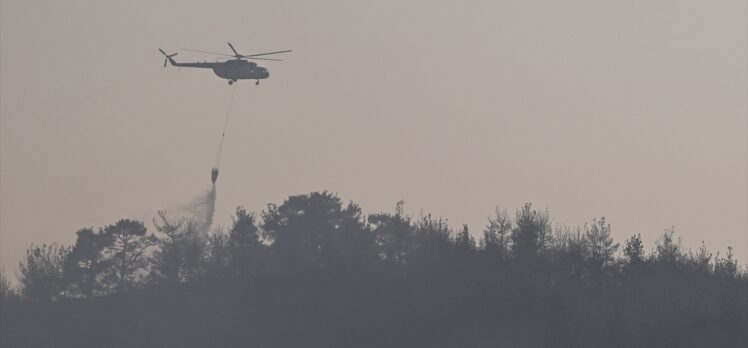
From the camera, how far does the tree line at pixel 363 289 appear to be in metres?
106

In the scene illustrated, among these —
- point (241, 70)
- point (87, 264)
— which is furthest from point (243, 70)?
point (87, 264)

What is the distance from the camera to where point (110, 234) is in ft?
477

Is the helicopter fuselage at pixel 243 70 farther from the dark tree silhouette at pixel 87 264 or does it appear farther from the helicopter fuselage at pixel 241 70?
the dark tree silhouette at pixel 87 264

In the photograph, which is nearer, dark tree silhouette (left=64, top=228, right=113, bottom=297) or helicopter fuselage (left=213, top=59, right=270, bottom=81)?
helicopter fuselage (left=213, top=59, right=270, bottom=81)

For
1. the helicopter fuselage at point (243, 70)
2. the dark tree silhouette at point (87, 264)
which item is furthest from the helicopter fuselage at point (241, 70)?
the dark tree silhouette at point (87, 264)

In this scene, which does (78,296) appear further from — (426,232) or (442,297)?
(442,297)

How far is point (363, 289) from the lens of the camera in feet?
408

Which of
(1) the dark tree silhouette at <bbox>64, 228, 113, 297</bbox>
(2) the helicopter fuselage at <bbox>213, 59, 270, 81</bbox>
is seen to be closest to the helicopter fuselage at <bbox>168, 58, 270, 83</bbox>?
(2) the helicopter fuselage at <bbox>213, 59, 270, 81</bbox>

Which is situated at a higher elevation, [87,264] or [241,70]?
[241,70]

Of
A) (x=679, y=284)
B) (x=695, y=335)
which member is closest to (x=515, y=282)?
(x=679, y=284)

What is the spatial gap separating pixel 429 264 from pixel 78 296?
37768mm

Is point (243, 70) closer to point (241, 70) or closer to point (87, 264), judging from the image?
point (241, 70)

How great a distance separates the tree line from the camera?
106m

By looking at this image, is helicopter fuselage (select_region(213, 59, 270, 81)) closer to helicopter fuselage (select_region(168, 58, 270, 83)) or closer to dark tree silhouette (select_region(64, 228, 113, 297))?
helicopter fuselage (select_region(168, 58, 270, 83))
